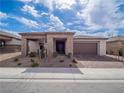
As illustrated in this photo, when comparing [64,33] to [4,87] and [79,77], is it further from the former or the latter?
[4,87]

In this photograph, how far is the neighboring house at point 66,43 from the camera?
19.2m

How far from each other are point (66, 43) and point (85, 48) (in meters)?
6.90

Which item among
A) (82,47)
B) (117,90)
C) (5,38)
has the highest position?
(5,38)

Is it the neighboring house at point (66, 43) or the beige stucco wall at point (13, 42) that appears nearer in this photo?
the neighboring house at point (66, 43)

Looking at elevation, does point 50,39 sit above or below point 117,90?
above

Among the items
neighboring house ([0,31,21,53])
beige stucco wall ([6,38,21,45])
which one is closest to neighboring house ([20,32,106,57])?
neighboring house ([0,31,21,53])

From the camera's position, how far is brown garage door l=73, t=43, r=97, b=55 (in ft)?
81.5

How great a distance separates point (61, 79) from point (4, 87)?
3.16 metres

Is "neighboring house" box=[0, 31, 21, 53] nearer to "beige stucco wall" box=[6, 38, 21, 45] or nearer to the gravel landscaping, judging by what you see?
"beige stucco wall" box=[6, 38, 21, 45]

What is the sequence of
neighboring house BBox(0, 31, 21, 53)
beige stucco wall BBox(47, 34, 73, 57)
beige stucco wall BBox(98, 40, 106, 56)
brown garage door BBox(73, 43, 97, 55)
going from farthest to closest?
neighboring house BBox(0, 31, 21, 53)
brown garage door BBox(73, 43, 97, 55)
beige stucco wall BBox(98, 40, 106, 56)
beige stucco wall BBox(47, 34, 73, 57)

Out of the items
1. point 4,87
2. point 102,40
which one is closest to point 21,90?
point 4,87

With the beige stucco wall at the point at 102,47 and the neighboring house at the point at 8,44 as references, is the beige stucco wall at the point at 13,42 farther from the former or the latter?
the beige stucco wall at the point at 102,47

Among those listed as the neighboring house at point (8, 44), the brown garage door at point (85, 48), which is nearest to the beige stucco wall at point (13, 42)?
the neighboring house at point (8, 44)

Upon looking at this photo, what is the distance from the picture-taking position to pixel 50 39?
19297 millimetres
